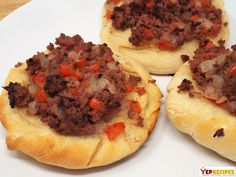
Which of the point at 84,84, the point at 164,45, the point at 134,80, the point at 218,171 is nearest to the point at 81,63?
the point at 84,84

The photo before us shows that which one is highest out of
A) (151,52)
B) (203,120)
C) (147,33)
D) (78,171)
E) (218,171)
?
(147,33)

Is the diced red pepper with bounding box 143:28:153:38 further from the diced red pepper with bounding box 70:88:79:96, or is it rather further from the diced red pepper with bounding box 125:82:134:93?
the diced red pepper with bounding box 70:88:79:96

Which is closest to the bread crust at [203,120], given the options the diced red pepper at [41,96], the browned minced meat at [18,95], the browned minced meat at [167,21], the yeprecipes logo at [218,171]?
the yeprecipes logo at [218,171]

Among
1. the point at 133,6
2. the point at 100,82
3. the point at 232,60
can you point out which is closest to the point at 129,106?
the point at 100,82

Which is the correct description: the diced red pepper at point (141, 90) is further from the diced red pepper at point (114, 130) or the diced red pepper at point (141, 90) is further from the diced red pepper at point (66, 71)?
the diced red pepper at point (66, 71)

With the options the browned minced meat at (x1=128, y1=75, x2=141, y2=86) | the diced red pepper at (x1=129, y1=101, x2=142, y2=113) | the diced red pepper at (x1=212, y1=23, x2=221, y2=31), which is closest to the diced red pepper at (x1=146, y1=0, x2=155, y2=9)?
the diced red pepper at (x1=212, y1=23, x2=221, y2=31)

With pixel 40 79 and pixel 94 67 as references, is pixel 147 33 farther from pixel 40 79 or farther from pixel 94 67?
pixel 40 79

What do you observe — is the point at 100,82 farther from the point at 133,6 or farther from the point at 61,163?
the point at 133,6
